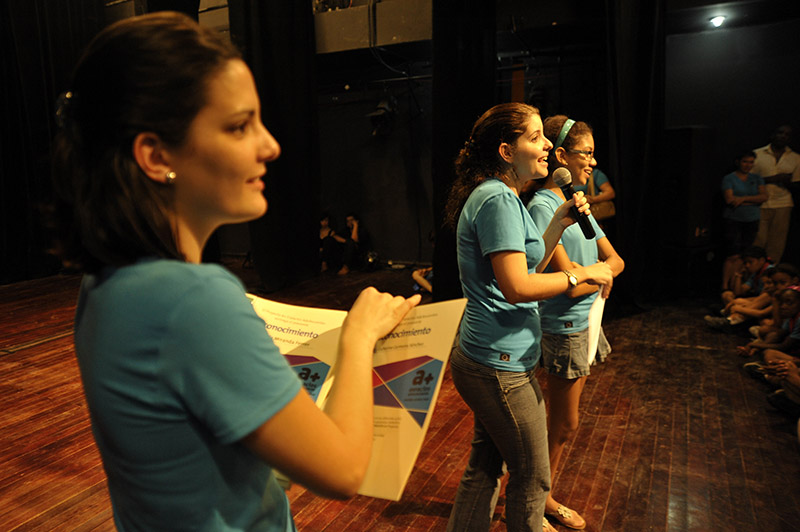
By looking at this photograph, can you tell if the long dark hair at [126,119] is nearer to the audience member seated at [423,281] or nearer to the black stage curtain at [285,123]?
the audience member seated at [423,281]

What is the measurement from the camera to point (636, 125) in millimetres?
5648

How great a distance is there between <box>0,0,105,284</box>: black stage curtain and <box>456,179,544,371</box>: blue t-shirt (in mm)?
7608

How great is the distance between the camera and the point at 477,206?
1554mm

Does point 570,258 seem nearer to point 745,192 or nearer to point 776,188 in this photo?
point 745,192

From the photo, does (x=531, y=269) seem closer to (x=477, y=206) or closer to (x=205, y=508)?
(x=477, y=206)

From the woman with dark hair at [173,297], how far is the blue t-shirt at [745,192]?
6717mm

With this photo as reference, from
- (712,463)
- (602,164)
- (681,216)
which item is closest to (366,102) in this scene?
(602,164)

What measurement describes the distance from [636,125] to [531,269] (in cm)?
476

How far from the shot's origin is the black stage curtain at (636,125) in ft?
17.8

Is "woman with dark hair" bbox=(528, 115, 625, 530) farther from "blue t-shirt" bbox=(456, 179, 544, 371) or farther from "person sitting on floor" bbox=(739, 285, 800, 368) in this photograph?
"person sitting on floor" bbox=(739, 285, 800, 368)

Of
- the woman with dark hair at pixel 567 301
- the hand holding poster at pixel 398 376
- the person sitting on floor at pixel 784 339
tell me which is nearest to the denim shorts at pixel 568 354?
the woman with dark hair at pixel 567 301

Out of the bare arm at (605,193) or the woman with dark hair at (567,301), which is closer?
the woman with dark hair at (567,301)

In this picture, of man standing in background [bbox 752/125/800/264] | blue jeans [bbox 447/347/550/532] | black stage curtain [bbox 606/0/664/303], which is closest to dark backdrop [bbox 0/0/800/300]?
black stage curtain [bbox 606/0/664/303]

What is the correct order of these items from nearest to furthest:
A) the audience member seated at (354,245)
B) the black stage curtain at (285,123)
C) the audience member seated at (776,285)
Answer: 1. the audience member seated at (776,285)
2. the black stage curtain at (285,123)
3. the audience member seated at (354,245)
